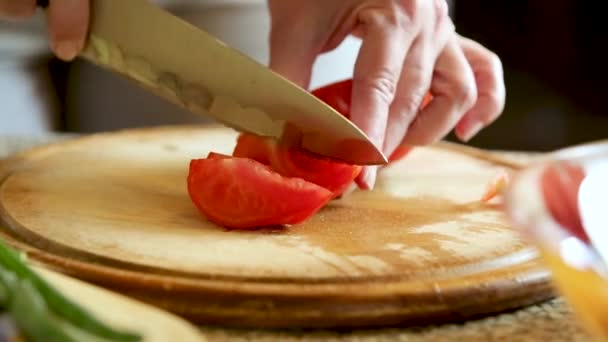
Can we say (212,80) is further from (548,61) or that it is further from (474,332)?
(548,61)

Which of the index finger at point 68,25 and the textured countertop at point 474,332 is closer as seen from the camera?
the textured countertop at point 474,332

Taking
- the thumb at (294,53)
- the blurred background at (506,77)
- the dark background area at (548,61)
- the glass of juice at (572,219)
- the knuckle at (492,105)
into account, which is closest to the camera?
the glass of juice at (572,219)

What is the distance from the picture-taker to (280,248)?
2.63ft

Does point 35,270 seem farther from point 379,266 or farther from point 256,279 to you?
point 379,266

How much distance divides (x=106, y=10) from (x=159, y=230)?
0.80ft

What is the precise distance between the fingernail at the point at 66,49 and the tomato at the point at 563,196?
0.56 metres

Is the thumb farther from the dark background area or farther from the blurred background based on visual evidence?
the dark background area

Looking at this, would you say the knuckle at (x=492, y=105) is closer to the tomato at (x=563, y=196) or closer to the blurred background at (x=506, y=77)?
the tomato at (x=563, y=196)

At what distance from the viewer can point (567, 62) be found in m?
2.43

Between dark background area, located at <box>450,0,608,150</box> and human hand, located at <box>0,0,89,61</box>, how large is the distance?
1.71 meters

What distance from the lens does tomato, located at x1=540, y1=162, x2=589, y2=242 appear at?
59cm

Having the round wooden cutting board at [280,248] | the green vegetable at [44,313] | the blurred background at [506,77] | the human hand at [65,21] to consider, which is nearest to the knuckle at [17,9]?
the human hand at [65,21]

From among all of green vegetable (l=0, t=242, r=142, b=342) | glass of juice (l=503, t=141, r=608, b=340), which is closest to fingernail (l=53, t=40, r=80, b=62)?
green vegetable (l=0, t=242, r=142, b=342)

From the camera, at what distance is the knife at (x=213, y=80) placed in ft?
2.89
